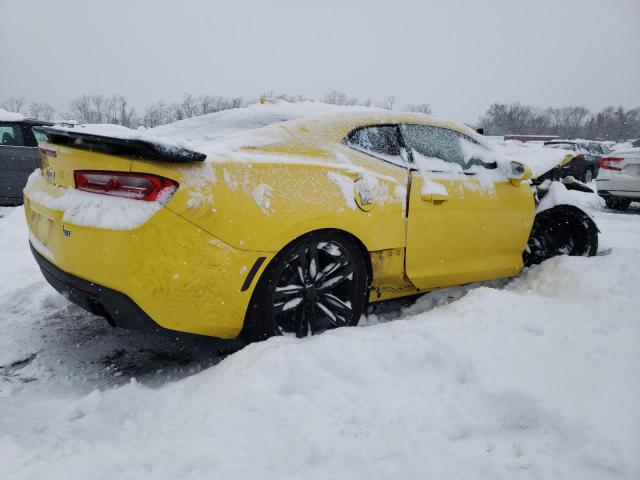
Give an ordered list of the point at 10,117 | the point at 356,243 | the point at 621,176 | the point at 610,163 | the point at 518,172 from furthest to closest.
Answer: the point at 610,163
the point at 621,176
the point at 10,117
the point at 518,172
the point at 356,243

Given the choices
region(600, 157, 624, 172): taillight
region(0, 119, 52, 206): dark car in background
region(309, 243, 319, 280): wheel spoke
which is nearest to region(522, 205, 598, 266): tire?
region(309, 243, 319, 280): wheel spoke

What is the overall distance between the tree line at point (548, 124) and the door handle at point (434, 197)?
85.9m

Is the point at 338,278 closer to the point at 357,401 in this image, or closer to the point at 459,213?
the point at 357,401

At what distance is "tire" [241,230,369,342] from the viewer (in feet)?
7.54

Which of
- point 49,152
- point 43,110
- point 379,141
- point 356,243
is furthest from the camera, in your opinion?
point 43,110

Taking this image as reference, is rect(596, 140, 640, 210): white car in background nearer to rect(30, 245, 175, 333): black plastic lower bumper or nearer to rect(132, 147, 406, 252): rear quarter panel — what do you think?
rect(132, 147, 406, 252): rear quarter panel

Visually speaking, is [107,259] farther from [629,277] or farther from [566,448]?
[629,277]

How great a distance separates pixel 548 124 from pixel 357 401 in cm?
10487

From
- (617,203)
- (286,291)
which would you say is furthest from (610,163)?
(286,291)

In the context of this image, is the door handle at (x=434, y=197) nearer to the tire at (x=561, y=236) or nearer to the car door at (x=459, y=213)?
the car door at (x=459, y=213)

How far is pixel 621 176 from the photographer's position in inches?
331

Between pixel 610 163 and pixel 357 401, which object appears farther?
pixel 610 163

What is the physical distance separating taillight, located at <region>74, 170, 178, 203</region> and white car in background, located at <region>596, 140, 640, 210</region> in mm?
9025

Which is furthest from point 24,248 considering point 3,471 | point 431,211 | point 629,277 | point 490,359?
point 629,277
